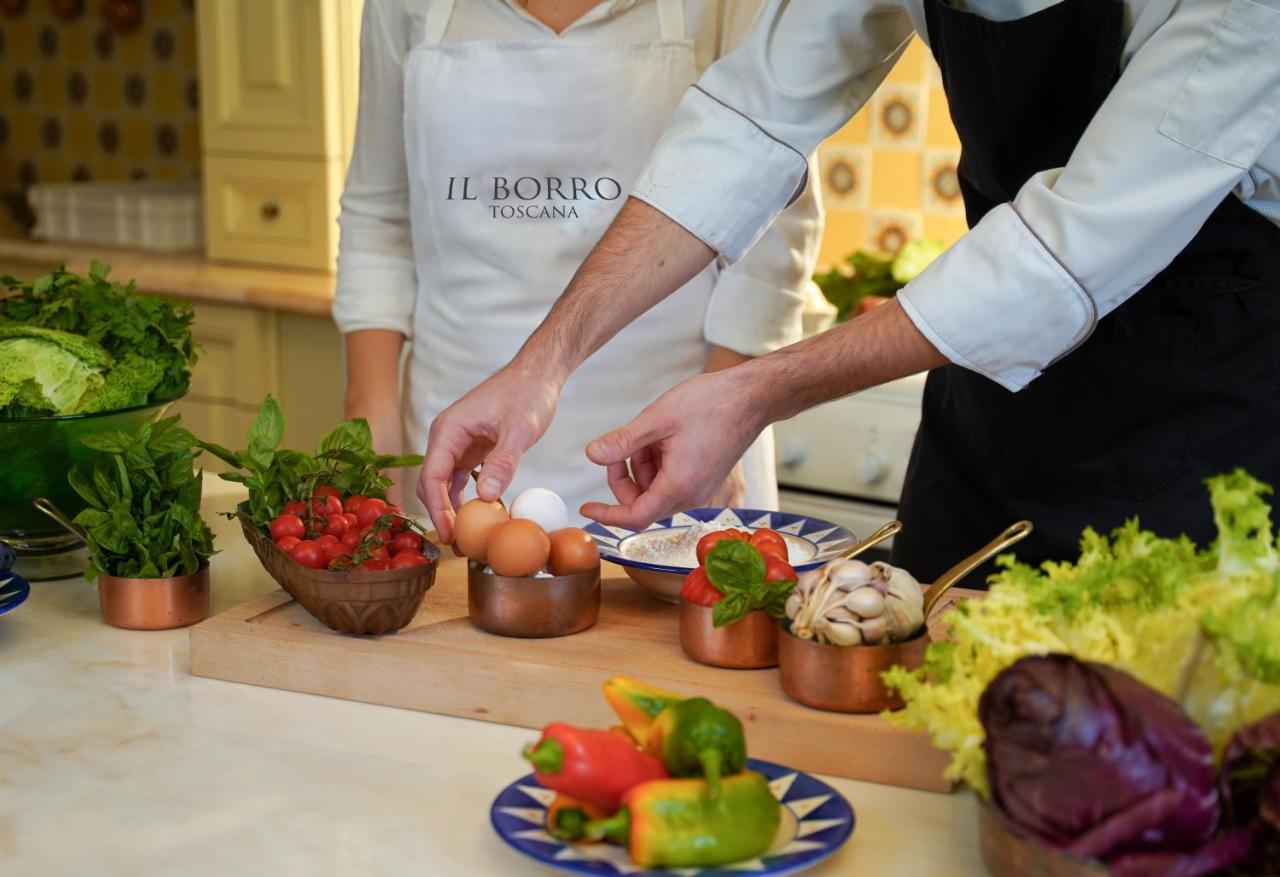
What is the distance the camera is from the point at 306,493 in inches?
50.5

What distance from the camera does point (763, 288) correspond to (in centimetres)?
186

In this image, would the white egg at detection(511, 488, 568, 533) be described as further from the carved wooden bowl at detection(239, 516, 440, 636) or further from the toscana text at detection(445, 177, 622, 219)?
the toscana text at detection(445, 177, 622, 219)

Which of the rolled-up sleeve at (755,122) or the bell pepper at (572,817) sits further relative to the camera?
the rolled-up sleeve at (755,122)

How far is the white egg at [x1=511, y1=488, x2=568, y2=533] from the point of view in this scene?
1311 millimetres

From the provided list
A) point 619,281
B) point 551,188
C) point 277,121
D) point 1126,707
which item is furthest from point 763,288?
point 277,121

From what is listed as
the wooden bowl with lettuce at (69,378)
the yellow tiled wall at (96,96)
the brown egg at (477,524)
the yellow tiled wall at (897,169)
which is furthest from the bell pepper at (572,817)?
the yellow tiled wall at (96,96)

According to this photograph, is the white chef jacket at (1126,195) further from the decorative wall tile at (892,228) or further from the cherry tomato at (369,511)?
the decorative wall tile at (892,228)

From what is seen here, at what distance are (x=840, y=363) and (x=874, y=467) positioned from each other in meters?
1.43

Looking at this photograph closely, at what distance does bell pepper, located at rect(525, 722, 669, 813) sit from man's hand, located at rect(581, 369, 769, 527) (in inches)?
17.7

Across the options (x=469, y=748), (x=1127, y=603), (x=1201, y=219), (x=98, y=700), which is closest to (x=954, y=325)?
(x=1201, y=219)

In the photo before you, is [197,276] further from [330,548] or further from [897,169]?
[330,548]

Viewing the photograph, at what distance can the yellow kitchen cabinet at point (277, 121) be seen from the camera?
316 cm

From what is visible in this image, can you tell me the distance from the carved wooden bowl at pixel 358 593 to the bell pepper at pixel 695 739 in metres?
0.39

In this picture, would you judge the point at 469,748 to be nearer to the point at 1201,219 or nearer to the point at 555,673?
the point at 555,673
